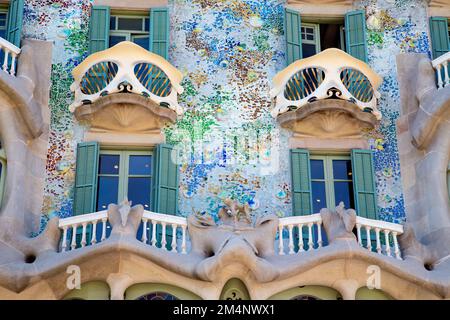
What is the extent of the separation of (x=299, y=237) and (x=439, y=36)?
238 inches

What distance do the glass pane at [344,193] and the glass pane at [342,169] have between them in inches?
5.9

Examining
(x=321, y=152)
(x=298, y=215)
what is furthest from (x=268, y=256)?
(x=321, y=152)

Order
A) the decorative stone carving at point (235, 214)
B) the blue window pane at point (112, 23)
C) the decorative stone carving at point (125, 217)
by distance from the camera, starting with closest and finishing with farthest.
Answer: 1. the decorative stone carving at point (125, 217)
2. the decorative stone carving at point (235, 214)
3. the blue window pane at point (112, 23)

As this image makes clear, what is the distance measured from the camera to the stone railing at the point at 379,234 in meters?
19.4

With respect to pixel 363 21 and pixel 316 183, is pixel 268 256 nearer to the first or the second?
pixel 316 183

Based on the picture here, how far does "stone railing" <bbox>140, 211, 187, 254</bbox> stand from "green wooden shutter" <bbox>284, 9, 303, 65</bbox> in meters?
4.59

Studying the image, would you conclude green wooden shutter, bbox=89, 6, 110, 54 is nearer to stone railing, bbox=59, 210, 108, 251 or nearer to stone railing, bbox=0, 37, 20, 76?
stone railing, bbox=0, 37, 20, 76

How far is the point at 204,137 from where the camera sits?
70.1 feet

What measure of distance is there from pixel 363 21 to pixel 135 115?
5237mm

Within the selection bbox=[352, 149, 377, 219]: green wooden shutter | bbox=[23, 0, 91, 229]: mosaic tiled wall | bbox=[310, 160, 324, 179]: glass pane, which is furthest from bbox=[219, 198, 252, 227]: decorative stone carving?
bbox=[23, 0, 91, 229]: mosaic tiled wall

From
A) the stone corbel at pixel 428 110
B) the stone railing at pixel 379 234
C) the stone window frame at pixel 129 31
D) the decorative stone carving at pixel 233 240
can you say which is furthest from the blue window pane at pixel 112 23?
the stone railing at pixel 379 234

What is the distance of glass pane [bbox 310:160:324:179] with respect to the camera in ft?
69.8

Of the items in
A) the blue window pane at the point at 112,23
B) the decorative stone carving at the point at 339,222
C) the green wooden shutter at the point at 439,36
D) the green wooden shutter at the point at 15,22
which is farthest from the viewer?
the blue window pane at the point at 112,23

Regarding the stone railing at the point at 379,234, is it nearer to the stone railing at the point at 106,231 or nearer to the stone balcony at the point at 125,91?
the stone railing at the point at 106,231
